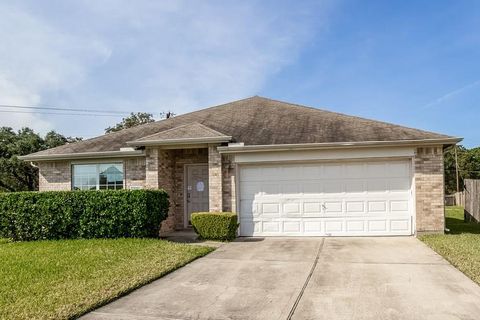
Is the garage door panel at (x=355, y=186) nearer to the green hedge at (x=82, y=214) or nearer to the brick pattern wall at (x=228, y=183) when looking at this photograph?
the brick pattern wall at (x=228, y=183)

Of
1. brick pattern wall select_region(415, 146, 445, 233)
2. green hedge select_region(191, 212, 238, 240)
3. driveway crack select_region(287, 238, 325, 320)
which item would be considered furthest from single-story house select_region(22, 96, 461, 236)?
driveway crack select_region(287, 238, 325, 320)

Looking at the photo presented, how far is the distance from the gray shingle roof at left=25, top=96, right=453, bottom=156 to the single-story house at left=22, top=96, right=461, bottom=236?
6 centimetres

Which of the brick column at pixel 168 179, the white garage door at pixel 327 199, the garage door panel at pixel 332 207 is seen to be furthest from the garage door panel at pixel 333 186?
the brick column at pixel 168 179

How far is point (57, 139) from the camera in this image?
31.9 m

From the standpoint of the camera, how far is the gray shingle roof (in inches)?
452

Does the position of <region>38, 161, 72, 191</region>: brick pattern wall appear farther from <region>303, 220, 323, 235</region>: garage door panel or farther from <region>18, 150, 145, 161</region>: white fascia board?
<region>303, 220, 323, 235</region>: garage door panel

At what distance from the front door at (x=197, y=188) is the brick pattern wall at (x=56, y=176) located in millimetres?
4204

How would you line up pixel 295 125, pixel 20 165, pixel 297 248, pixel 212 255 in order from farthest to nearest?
pixel 20 165, pixel 295 125, pixel 297 248, pixel 212 255

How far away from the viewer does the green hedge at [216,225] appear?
34.8 feet

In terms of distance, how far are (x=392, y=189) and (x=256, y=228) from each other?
4206mm

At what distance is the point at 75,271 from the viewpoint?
22.8 feet

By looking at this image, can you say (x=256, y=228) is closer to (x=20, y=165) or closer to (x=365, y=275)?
(x=365, y=275)

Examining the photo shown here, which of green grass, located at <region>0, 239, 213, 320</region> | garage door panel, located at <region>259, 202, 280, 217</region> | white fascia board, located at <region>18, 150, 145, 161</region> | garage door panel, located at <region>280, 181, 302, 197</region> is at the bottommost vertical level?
green grass, located at <region>0, 239, 213, 320</region>

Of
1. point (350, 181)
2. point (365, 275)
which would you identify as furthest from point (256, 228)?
point (365, 275)
